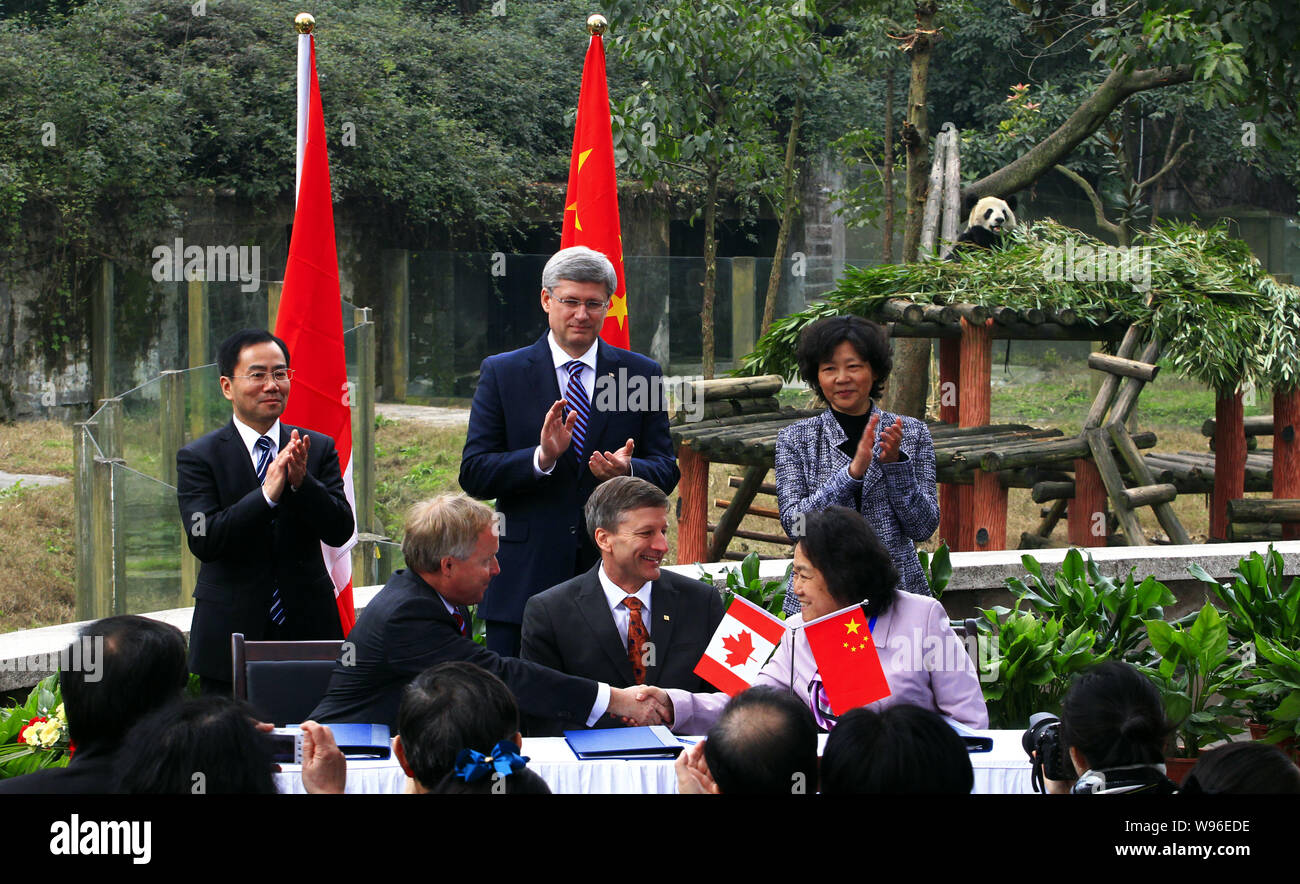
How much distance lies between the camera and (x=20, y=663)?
15.7ft

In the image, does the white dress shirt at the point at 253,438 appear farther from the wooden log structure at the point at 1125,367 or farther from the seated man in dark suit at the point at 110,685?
the wooden log structure at the point at 1125,367

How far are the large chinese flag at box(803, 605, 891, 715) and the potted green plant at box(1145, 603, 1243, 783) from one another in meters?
1.46

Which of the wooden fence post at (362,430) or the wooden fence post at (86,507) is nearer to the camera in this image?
the wooden fence post at (86,507)

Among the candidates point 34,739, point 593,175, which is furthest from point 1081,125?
point 34,739

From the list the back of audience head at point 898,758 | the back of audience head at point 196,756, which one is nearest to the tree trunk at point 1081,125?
the back of audience head at point 898,758

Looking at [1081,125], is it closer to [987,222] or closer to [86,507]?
[987,222]

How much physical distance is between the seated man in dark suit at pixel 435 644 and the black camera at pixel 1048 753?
1034mm

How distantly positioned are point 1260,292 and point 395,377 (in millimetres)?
10791

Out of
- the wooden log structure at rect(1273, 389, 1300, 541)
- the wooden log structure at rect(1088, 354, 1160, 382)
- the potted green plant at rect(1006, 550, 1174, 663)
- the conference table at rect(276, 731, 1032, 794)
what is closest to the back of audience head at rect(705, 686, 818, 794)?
the conference table at rect(276, 731, 1032, 794)

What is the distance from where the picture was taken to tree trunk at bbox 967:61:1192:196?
396 inches

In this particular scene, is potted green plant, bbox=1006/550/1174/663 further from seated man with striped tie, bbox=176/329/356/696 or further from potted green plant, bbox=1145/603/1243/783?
seated man with striped tie, bbox=176/329/356/696

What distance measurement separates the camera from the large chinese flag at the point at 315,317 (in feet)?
19.2
